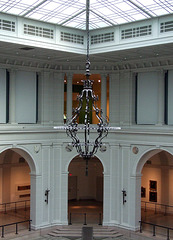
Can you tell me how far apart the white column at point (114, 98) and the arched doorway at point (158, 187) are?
4.20m

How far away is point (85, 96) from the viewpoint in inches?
707

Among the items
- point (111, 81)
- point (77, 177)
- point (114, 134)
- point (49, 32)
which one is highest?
point (49, 32)

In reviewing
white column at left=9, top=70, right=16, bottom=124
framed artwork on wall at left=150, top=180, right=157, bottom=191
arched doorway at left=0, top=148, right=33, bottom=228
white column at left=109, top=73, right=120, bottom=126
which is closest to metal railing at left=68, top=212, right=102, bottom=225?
arched doorway at left=0, top=148, right=33, bottom=228

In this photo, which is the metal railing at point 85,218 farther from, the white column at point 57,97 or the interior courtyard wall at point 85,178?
the white column at point 57,97

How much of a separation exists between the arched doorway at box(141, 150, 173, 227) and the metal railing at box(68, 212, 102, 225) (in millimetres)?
2984

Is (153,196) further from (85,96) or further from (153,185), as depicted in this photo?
(85,96)

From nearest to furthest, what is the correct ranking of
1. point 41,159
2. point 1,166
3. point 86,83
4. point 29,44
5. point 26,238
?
point 86,83 → point 29,44 → point 26,238 → point 41,159 → point 1,166

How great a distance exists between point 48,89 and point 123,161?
5249 mm

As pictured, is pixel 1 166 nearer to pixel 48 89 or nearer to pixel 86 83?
pixel 48 89

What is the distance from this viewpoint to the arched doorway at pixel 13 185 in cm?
2350

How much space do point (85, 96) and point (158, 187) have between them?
8.91 metres

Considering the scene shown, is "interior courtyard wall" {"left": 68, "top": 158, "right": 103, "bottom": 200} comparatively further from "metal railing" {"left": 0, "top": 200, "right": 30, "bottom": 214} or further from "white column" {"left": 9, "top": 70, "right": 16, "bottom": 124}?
"white column" {"left": 9, "top": 70, "right": 16, "bottom": 124}

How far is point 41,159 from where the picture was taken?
64.3ft

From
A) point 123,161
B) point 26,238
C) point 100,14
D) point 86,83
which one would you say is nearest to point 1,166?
point 26,238
